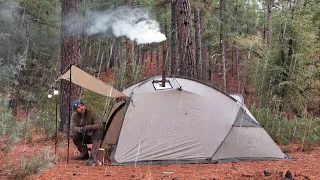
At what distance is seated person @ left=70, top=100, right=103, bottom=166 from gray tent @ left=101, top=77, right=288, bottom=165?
1.35 feet

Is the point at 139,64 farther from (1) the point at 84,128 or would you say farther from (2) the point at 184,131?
(2) the point at 184,131

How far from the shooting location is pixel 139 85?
801cm

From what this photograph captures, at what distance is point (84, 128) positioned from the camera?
733cm

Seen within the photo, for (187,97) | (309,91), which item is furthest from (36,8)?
(187,97)

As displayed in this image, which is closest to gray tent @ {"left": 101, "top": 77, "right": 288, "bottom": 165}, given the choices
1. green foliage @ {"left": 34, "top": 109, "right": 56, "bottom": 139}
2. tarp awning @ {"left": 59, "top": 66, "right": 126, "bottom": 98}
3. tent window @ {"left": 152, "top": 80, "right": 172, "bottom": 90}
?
tent window @ {"left": 152, "top": 80, "right": 172, "bottom": 90}

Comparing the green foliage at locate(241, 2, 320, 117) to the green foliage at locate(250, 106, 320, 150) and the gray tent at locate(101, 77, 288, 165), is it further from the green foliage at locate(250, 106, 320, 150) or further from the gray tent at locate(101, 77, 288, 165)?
the gray tent at locate(101, 77, 288, 165)

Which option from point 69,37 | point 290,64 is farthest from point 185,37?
point 290,64

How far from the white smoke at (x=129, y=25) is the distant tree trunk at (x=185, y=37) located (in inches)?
20.4

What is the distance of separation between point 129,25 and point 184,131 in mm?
10002

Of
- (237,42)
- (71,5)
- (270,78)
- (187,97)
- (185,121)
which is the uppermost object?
(237,42)

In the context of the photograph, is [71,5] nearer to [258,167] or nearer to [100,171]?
[100,171]

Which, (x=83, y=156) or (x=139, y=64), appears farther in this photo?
(x=139, y=64)

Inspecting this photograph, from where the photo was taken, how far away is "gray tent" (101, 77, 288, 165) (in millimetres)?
7160

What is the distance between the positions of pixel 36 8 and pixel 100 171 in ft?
57.4
